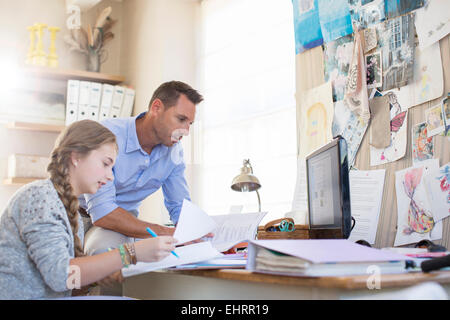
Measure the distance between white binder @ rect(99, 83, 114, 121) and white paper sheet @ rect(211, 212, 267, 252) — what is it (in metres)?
1.68

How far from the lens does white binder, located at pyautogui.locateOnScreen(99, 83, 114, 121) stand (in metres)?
3.03

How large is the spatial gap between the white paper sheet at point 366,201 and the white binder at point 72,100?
1.90 meters

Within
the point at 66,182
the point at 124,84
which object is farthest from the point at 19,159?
the point at 66,182

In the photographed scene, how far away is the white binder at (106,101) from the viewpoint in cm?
303

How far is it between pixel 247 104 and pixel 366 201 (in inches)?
43.9

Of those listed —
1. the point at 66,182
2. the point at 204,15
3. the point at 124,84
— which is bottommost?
the point at 66,182

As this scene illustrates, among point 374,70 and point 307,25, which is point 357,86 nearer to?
point 374,70

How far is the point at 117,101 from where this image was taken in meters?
3.09

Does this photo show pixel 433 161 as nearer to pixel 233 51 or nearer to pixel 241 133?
pixel 241 133

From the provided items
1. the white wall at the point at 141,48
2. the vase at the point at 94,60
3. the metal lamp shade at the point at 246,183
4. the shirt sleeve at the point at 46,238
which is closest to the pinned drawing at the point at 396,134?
the metal lamp shade at the point at 246,183

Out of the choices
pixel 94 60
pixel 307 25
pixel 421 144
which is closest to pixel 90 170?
pixel 421 144

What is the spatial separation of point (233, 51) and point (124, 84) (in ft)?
2.99

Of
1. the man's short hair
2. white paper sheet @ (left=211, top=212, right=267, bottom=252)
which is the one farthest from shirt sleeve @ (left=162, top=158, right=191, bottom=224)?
white paper sheet @ (left=211, top=212, right=267, bottom=252)

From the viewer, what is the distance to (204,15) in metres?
2.98
